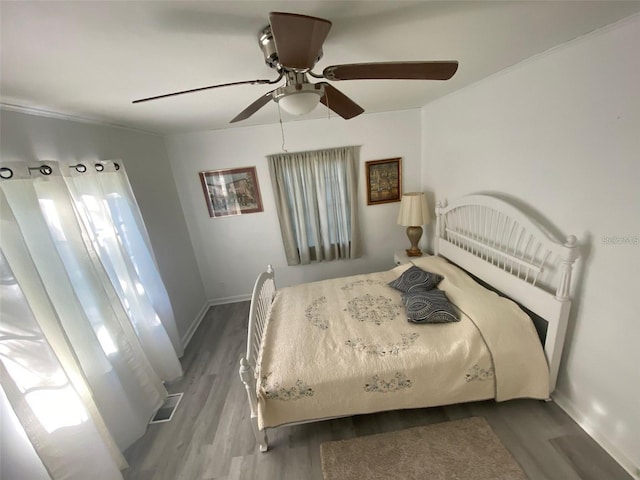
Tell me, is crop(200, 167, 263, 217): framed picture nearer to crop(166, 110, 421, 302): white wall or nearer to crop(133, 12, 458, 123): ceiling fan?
crop(166, 110, 421, 302): white wall

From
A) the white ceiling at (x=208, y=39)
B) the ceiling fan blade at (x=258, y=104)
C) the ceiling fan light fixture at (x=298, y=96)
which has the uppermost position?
the white ceiling at (x=208, y=39)

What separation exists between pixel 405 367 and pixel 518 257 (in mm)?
1197

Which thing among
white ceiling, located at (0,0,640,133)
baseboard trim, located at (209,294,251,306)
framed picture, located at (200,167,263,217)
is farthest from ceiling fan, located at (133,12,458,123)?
baseboard trim, located at (209,294,251,306)

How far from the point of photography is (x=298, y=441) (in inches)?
71.9

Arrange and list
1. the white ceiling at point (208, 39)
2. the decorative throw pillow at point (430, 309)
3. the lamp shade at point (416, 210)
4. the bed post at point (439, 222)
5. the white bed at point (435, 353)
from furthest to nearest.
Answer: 1. the lamp shade at point (416, 210)
2. the bed post at point (439, 222)
3. the decorative throw pillow at point (430, 309)
4. the white bed at point (435, 353)
5. the white ceiling at point (208, 39)

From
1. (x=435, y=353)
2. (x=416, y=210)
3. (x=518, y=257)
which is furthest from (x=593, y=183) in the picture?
(x=416, y=210)

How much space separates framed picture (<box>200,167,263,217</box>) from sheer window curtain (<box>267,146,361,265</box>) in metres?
0.30

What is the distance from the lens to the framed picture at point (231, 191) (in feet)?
10.9

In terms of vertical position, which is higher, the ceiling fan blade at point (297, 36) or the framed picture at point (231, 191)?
the ceiling fan blade at point (297, 36)

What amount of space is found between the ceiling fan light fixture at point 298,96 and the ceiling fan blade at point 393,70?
0.07m

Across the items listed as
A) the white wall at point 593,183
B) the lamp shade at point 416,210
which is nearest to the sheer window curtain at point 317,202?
the lamp shade at point 416,210

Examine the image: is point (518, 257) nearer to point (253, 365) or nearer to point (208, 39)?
point (253, 365)

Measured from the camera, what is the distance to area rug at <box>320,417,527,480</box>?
153 cm

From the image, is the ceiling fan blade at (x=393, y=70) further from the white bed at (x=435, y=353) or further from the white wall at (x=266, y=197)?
the white wall at (x=266, y=197)
